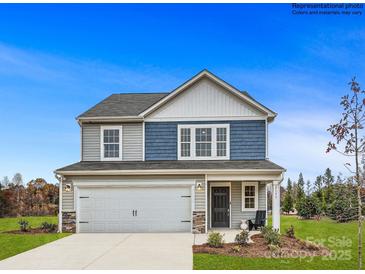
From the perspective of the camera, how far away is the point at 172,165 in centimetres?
1677

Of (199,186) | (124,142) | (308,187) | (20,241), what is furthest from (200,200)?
(308,187)

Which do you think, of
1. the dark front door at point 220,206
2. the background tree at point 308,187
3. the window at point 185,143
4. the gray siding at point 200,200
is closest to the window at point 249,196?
the dark front door at point 220,206

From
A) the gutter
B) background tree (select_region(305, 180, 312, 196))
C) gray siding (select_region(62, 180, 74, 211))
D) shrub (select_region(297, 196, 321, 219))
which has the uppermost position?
the gutter

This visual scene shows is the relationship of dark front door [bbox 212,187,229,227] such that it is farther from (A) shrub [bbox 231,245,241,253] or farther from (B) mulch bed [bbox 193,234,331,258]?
(A) shrub [bbox 231,245,241,253]

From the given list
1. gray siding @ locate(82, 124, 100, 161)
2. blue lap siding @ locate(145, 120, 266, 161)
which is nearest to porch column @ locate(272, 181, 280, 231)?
blue lap siding @ locate(145, 120, 266, 161)

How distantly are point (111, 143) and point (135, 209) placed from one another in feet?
12.2

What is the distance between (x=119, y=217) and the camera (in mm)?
16484

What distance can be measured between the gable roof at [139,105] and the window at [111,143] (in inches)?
26.9

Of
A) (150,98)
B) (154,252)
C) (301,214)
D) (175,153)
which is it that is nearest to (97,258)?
(154,252)

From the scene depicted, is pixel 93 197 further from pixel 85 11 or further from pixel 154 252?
pixel 85 11

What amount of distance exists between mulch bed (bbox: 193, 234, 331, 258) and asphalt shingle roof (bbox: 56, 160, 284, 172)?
4.22 m

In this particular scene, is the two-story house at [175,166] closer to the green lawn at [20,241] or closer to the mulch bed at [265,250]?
the green lawn at [20,241]

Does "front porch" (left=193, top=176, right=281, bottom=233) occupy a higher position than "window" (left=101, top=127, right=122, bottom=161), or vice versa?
"window" (left=101, top=127, right=122, bottom=161)

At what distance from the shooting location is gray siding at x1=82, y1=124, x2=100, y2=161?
60.6ft
